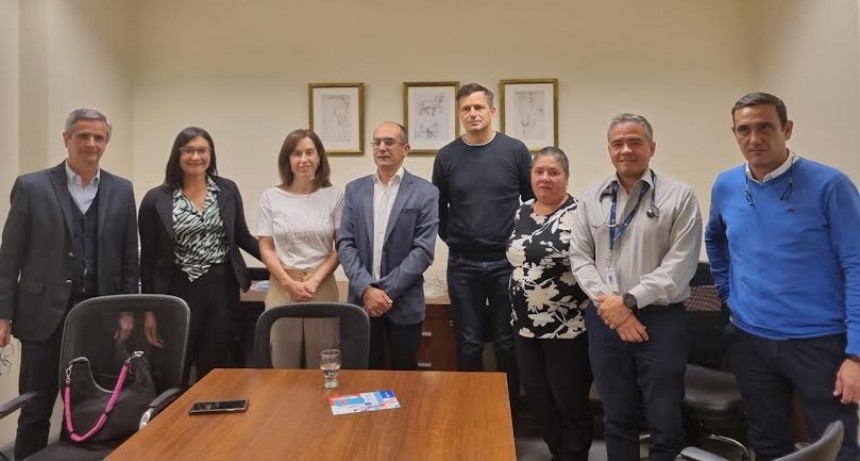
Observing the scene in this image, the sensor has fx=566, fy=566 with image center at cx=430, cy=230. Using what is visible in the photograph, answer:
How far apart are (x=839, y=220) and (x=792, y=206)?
0.45 ft

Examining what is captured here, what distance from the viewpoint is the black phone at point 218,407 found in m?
1.56

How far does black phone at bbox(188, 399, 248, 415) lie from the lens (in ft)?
5.13

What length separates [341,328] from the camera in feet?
7.11

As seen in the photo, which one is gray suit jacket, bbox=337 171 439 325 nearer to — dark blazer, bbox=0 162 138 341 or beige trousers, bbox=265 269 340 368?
beige trousers, bbox=265 269 340 368

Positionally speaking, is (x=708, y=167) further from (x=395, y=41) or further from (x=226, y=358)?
(x=226, y=358)

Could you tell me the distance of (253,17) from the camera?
394 centimetres

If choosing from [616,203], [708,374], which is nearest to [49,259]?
[616,203]

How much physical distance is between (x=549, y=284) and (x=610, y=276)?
287mm

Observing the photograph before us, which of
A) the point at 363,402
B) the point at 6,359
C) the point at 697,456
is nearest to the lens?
the point at 697,456

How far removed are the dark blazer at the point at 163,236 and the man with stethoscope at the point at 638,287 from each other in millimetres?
1571

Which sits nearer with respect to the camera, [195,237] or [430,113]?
[195,237]

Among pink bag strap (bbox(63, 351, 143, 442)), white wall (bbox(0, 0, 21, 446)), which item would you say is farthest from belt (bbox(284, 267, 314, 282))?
white wall (bbox(0, 0, 21, 446))

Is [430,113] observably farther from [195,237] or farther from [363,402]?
[363,402]

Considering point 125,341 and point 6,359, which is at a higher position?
point 125,341
